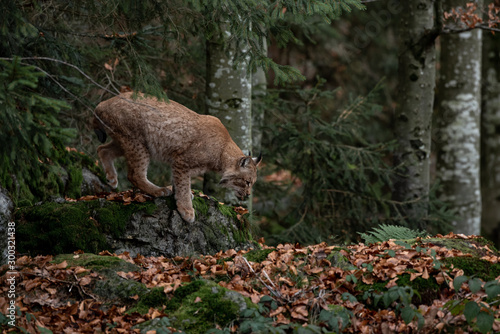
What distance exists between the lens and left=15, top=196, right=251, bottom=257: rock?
5.91m

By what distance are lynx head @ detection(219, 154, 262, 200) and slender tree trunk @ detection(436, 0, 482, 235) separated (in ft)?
20.8

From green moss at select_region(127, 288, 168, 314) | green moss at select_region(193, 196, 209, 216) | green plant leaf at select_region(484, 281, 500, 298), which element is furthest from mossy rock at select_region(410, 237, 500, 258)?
green moss at select_region(127, 288, 168, 314)

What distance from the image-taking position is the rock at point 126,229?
5906mm

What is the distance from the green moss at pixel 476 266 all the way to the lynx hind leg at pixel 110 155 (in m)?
4.44

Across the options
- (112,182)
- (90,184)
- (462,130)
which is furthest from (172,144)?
(462,130)

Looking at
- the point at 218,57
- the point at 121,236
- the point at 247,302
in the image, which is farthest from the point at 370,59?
the point at 247,302

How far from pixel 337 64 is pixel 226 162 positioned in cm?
1189

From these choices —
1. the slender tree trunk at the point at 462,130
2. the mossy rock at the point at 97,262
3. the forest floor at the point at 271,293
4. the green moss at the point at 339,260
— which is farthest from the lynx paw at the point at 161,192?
the slender tree trunk at the point at 462,130

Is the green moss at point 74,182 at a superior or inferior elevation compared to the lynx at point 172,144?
inferior

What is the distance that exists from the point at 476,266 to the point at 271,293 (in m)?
2.01

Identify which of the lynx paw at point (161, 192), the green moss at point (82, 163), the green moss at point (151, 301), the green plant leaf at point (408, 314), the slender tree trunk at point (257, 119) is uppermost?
the slender tree trunk at point (257, 119)

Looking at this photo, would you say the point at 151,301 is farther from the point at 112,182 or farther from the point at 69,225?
the point at 112,182

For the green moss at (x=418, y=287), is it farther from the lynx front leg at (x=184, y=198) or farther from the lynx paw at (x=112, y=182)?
the lynx paw at (x=112, y=182)

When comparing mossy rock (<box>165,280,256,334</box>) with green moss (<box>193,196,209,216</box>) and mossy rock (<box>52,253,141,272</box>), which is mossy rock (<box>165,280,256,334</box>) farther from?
green moss (<box>193,196,209,216</box>)
